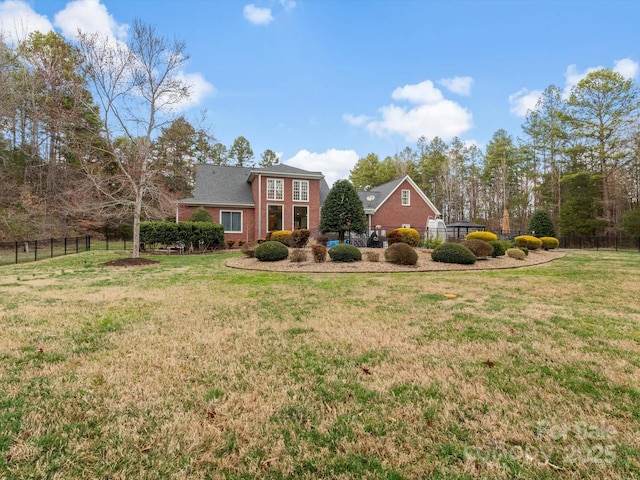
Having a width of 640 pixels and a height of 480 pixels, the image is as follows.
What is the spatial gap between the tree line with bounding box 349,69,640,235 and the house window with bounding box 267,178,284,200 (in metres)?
23.6

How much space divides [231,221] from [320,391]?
20717mm

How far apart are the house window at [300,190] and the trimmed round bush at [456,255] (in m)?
12.4

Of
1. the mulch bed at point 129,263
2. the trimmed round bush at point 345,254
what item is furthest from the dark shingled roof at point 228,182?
the trimmed round bush at point 345,254

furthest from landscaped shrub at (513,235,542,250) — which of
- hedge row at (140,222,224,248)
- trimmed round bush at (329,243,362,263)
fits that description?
hedge row at (140,222,224,248)

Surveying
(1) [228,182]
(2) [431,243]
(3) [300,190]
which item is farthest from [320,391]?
(1) [228,182]

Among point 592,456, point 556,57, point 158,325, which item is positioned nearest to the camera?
point 592,456

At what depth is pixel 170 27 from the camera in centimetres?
1317

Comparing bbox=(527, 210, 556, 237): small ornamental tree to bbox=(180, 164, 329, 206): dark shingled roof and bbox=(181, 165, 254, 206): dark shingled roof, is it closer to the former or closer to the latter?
bbox=(180, 164, 329, 206): dark shingled roof

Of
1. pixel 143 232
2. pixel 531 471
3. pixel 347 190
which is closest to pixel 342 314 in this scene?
pixel 531 471

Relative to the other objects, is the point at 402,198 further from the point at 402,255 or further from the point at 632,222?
the point at 402,255

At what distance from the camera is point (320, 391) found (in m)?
2.53

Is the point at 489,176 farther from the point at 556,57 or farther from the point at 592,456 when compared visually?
the point at 592,456

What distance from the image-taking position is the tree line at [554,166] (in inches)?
939

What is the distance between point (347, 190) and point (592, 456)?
15.6 metres
